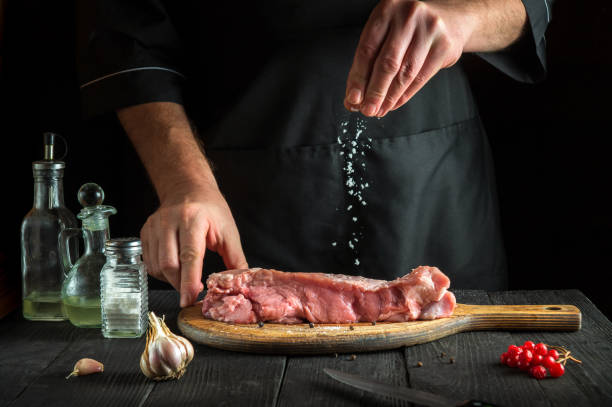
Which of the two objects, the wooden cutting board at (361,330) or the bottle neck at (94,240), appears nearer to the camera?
the wooden cutting board at (361,330)

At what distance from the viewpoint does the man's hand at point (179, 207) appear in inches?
67.5

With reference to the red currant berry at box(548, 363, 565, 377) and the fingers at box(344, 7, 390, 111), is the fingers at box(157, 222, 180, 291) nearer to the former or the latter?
the fingers at box(344, 7, 390, 111)

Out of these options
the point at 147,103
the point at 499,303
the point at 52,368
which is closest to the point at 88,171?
the point at 147,103

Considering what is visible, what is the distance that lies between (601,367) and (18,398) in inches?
44.9

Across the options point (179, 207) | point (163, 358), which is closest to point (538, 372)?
point (163, 358)

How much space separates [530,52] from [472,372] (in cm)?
125

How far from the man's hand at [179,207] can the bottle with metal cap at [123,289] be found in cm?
16

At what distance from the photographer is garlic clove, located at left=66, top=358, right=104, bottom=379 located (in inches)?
52.6

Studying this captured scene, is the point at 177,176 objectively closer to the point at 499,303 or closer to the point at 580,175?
the point at 499,303

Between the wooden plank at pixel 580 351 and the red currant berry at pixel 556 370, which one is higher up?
the red currant berry at pixel 556 370

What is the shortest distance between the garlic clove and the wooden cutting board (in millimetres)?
263

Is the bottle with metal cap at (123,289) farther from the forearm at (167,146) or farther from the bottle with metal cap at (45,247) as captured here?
the forearm at (167,146)

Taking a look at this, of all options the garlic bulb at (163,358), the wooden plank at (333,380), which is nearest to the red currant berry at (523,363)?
the wooden plank at (333,380)

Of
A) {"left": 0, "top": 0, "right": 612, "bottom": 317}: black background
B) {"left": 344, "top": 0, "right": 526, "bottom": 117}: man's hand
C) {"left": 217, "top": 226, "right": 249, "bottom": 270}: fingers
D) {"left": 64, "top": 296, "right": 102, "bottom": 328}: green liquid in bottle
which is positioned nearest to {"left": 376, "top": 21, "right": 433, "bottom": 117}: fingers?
{"left": 344, "top": 0, "right": 526, "bottom": 117}: man's hand
